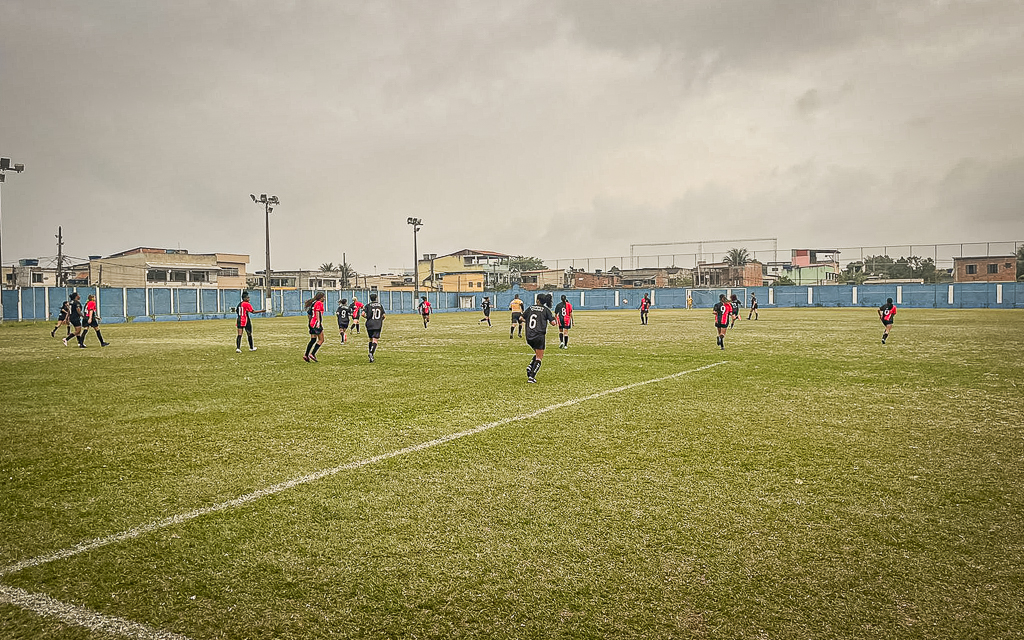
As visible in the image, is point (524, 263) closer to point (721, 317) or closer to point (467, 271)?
point (467, 271)

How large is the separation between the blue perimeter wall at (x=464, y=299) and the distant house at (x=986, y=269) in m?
13.0

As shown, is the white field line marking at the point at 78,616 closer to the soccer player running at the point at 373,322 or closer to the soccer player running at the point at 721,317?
the soccer player running at the point at 373,322

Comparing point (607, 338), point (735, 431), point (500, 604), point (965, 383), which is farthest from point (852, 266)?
point (500, 604)

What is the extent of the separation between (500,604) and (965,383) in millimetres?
12316

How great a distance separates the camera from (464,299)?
274 ft

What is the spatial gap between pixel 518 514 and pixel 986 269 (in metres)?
88.6

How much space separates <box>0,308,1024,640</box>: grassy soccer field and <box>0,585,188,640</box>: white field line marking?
17 millimetres

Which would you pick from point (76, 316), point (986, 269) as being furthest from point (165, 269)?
point (986, 269)

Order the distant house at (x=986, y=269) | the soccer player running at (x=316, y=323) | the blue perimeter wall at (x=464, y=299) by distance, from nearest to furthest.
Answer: the soccer player running at (x=316, y=323) < the blue perimeter wall at (x=464, y=299) < the distant house at (x=986, y=269)

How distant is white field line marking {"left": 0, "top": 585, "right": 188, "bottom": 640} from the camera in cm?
334

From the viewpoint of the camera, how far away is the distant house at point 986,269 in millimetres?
71188

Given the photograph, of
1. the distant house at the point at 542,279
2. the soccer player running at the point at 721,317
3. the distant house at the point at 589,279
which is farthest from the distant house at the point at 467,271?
the soccer player running at the point at 721,317

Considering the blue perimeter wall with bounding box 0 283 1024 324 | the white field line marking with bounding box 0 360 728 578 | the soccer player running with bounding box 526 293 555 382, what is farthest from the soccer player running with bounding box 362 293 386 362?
the blue perimeter wall with bounding box 0 283 1024 324

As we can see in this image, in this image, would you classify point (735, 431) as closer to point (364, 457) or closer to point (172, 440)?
point (364, 457)
